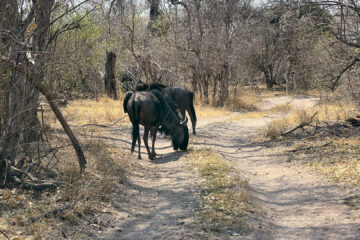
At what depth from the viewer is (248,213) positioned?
5.86 meters

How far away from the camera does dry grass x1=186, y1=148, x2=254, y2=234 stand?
5363 mm

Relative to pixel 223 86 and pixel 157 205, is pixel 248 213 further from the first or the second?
pixel 223 86

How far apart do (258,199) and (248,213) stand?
0.95 meters

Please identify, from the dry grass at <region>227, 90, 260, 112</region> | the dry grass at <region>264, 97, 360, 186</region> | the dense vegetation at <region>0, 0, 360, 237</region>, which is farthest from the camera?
the dry grass at <region>227, 90, 260, 112</region>

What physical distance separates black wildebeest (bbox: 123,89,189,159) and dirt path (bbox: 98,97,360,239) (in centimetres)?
49

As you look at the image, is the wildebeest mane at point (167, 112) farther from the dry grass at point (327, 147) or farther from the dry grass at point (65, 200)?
the dry grass at point (327, 147)

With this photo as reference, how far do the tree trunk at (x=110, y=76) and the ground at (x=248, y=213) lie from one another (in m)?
14.2

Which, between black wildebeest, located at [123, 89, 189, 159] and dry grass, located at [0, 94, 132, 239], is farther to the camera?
black wildebeest, located at [123, 89, 189, 159]

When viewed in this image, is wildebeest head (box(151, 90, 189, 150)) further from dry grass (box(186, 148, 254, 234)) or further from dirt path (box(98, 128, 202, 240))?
dry grass (box(186, 148, 254, 234))

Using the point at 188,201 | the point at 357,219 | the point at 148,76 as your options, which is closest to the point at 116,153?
the point at 188,201

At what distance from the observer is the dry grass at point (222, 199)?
17.6ft

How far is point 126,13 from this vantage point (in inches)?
1016

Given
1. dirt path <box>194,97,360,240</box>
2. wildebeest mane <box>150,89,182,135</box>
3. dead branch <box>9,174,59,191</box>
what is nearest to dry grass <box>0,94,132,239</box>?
dead branch <box>9,174,59,191</box>

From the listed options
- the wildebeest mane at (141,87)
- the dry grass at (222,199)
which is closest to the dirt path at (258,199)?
the dry grass at (222,199)
